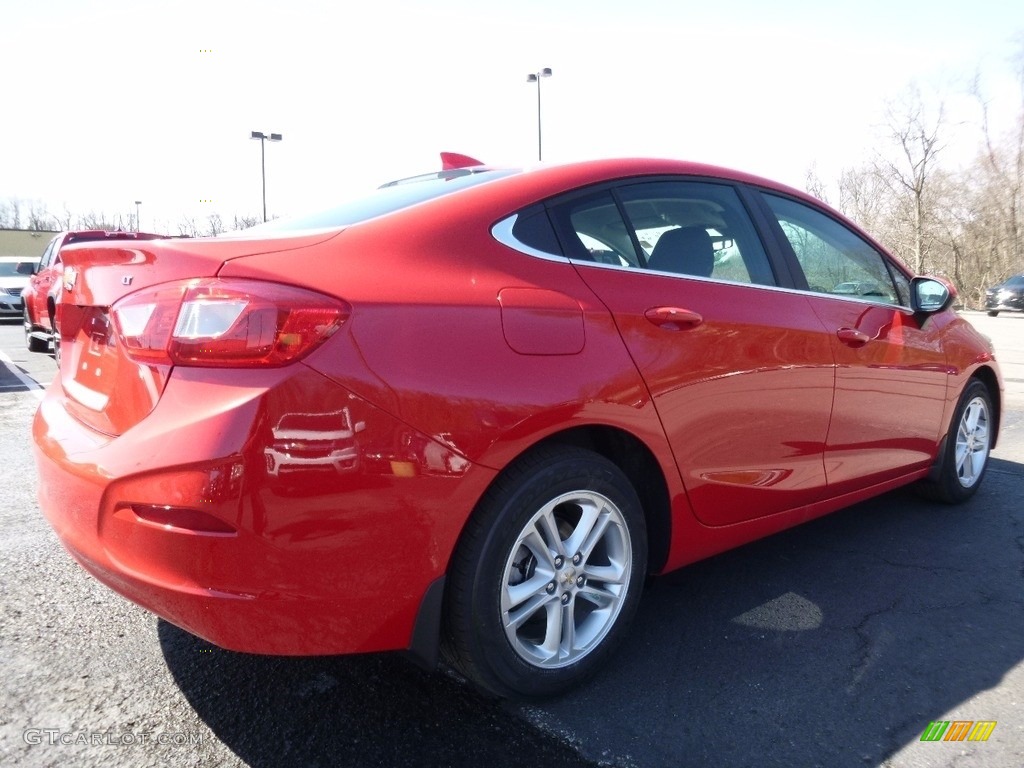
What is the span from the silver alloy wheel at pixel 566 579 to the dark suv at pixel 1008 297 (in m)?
26.9

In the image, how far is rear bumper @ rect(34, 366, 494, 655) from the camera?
70.4 inches

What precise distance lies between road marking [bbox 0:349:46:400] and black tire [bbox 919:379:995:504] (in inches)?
A: 284

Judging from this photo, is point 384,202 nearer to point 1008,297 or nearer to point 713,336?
point 713,336

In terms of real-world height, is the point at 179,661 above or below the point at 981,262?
below

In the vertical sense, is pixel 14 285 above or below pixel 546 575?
above

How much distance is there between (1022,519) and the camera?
416 cm

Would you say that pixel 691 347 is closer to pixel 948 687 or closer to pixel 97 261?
pixel 948 687

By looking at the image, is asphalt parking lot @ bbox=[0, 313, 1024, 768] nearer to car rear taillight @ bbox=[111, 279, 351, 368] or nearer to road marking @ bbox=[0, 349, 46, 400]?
car rear taillight @ bbox=[111, 279, 351, 368]

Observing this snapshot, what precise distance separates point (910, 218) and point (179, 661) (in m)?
34.6

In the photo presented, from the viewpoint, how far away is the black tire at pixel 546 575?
2.11m

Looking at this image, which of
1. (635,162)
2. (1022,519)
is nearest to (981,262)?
(1022,519)

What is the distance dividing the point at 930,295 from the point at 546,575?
2.60 metres

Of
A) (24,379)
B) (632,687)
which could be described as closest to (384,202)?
(632,687)

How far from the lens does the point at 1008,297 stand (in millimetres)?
24688
